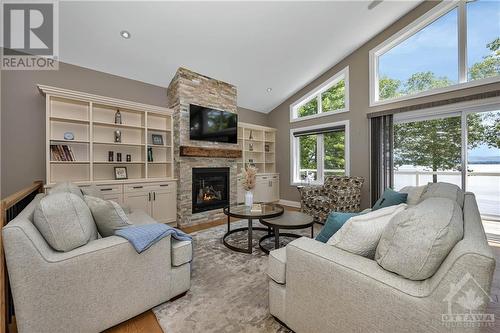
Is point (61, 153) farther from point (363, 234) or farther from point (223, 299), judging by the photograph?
point (363, 234)

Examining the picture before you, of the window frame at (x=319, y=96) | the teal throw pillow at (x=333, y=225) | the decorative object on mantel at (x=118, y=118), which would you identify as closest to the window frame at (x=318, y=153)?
the window frame at (x=319, y=96)

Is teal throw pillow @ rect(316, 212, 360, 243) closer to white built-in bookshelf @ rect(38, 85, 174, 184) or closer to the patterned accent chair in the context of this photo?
the patterned accent chair

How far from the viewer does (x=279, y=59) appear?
412 centimetres

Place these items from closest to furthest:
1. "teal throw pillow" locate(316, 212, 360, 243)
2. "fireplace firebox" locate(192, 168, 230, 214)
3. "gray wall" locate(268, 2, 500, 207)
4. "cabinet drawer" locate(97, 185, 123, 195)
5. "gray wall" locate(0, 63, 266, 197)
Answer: "teal throw pillow" locate(316, 212, 360, 243) → "gray wall" locate(0, 63, 266, 197) → "cabinet drawer" locate(97, 185, 123, 195) → "gray wall" locate(268, 2, 500, 207) → "fireplace firebox" locate(192, 168, 230, 214)

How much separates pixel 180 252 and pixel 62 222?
0.84 m

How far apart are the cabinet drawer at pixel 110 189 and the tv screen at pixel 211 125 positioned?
4.96 ft

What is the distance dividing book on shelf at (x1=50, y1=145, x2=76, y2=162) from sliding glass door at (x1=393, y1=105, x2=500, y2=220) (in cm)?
570

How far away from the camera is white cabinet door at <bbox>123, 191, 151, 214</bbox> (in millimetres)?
3391

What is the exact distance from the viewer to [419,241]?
0.94 meters

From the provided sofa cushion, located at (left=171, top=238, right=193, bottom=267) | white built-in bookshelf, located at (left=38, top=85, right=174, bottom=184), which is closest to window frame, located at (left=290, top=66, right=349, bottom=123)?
white built-in bookshelf, located at (left=38, top=85, right=174, bottom=184)

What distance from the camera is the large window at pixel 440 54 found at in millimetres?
3131

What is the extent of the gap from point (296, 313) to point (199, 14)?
360cm

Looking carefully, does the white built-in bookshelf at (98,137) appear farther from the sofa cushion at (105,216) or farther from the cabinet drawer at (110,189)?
the sofa cushion at (105,216)

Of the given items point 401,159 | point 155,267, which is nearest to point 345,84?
point 401,159
